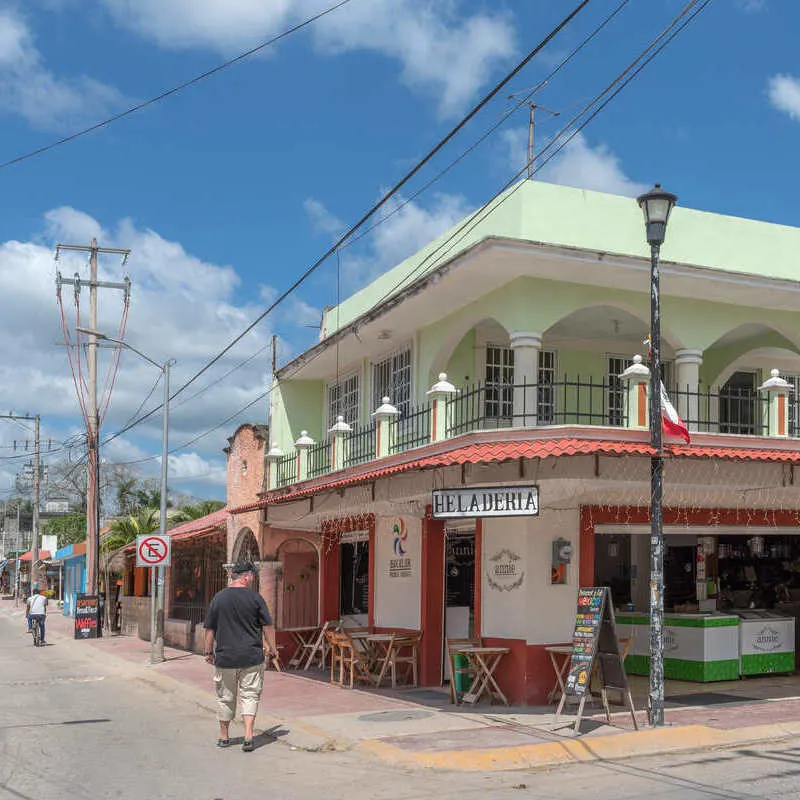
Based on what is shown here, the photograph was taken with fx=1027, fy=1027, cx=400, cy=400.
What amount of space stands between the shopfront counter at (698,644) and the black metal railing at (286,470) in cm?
762

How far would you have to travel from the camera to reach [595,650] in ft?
36.1

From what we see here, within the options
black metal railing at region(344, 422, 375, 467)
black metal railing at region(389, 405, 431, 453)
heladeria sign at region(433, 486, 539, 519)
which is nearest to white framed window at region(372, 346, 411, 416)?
black metal railing at region(389, 405, 431, 453)

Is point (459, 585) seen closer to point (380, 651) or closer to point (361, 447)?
point (380, 651)

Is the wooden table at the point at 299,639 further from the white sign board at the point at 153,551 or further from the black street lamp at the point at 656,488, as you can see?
the black street lamp at the point at 656,488

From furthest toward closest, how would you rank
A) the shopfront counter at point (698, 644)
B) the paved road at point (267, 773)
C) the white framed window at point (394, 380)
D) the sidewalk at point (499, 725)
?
the white framed window at point (394, 380) → the shopfront counter at point (698, 644) → the sidewalk at point (499, 725) → the paved road at point (267, 773)

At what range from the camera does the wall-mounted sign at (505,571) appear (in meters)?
13.4

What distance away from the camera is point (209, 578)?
84.0ft

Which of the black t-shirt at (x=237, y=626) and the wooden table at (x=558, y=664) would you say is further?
the wooden table at (x=558, y=664)

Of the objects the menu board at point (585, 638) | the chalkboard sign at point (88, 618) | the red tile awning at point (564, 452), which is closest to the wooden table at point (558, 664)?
the menu board at point (585, 638)

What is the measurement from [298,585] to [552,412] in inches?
297

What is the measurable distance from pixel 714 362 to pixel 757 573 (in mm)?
3706

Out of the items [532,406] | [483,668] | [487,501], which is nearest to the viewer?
[487,501]

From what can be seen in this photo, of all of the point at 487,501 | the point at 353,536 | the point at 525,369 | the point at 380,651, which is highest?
the point at 525,369

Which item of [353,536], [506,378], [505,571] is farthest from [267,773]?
[353,536]
